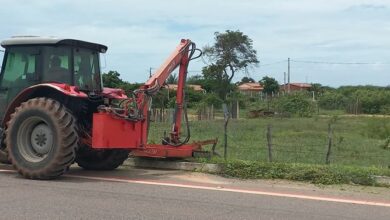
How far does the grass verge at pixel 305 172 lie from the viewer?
9.98 m

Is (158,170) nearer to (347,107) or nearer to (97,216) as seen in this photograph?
(97,216)

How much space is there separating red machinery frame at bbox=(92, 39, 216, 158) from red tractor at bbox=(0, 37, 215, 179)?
18mm

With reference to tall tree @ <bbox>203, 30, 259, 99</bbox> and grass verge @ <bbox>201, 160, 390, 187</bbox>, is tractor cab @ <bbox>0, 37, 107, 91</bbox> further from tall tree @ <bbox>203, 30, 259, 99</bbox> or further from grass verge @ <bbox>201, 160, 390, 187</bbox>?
tall tree @ <bbox>203, 30, 259, 99</bbox>

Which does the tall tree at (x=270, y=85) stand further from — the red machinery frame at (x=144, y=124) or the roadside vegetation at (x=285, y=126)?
the red machinery frame at (x=144, y=124)

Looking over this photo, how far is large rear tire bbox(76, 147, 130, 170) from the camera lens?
1134 cm

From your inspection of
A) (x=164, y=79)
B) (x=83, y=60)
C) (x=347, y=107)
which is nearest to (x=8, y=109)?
(x=83, y=60)

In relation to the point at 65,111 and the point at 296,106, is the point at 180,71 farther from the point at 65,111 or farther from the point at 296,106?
the point at 296,106

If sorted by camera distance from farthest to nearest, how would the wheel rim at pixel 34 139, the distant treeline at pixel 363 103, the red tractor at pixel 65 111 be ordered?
1. the distant treeline at pixel 363 103
2. the wheel rim at pixel 34 139
3. the red tractor at pixel 65 111

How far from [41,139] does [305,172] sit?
492 centimetres

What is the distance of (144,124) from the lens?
1090cm

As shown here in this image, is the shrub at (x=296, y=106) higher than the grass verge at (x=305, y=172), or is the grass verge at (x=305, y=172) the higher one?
the shrub at (x=296, y=106)

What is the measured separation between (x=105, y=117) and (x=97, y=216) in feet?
10.9

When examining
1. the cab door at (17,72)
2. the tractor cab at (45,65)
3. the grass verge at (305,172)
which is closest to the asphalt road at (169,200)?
the grass verge at (305,172)

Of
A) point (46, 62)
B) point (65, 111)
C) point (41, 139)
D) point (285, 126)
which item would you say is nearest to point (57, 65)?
point (46, 62)
